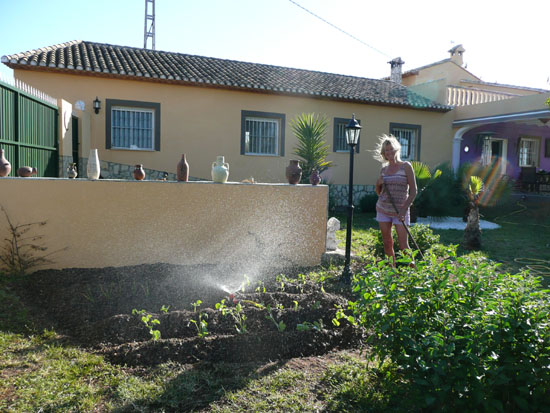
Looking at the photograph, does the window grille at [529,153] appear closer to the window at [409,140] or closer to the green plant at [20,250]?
the window at [409,140]

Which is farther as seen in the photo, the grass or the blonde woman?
A: the blonde woman

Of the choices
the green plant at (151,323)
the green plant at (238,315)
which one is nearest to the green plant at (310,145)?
the green plant at (238,315)

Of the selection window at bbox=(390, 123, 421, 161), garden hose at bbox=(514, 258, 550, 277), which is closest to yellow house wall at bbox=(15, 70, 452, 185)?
window at bbox=(390, 123, 421, 161)

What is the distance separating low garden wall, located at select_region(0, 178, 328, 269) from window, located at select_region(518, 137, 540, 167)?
1498 centimetres

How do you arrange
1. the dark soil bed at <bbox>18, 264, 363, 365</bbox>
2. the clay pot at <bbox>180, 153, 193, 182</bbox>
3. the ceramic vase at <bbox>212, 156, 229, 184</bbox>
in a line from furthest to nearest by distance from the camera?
1. the ceramic vase at <bbox>212, 156, 229, 184</bbox>
2. the clay pot at <bbox>180, 153, 193, 182</bbox>
3. the dark soil bed at <bbox>18, 264, 363, 365</bbox>

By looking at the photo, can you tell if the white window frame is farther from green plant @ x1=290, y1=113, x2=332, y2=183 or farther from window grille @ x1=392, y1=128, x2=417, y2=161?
window grille @ x1=392, y1=128, x2=417, y2=161

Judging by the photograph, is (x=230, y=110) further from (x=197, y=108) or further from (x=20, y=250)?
(x=20, y=250)

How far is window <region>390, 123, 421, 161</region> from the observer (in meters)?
14.4

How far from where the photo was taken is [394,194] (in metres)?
4.82

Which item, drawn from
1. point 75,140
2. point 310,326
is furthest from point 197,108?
point 310,326

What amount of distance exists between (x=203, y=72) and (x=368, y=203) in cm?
629

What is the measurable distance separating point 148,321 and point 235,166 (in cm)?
900

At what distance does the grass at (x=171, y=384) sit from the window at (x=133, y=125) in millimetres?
8428

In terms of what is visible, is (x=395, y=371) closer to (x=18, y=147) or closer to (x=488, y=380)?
(x=488, y=380)
